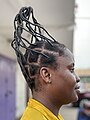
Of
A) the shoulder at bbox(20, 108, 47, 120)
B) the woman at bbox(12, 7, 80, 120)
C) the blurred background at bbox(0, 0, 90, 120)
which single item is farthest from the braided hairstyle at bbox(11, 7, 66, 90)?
the blurred background at bbox(0, 0, 90, 120)

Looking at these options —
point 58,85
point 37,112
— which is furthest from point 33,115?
point 58,85

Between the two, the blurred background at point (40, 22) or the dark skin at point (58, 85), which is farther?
the blurred background at point (40, 22)

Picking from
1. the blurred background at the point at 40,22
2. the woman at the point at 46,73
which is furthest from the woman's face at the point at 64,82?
the blurred background at the point at 40,22

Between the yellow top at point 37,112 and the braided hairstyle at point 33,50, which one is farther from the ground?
the braided hairstyle at point 33,50

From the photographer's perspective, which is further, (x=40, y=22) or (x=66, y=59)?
(x=40, y=22)

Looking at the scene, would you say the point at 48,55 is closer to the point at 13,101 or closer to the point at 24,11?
the point at 24,11

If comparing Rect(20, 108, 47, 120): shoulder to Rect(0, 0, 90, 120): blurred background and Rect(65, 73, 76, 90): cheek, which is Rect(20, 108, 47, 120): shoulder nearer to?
Rect(65, 73, 76, 90): cheek

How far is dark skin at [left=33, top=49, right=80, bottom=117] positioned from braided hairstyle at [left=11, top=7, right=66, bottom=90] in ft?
0.07

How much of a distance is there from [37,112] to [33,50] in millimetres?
220

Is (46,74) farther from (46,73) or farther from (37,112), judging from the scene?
(37,112)

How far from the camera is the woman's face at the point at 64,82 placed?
1086mm

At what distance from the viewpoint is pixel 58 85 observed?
42.8 inches

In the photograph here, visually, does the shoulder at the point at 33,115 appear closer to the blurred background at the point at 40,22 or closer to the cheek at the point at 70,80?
the cheek at the point at 70,80

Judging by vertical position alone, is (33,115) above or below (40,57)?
below
